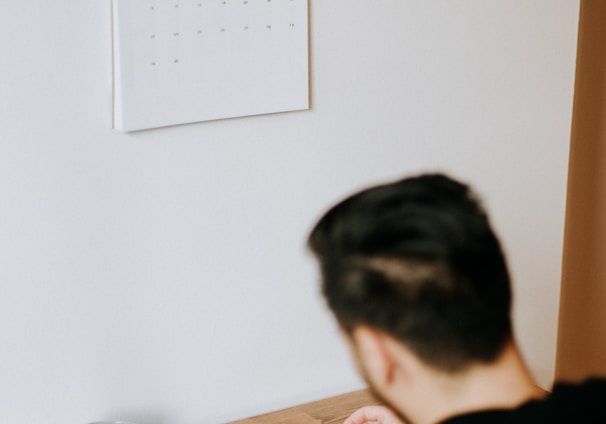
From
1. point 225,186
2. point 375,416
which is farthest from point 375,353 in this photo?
point 225,186

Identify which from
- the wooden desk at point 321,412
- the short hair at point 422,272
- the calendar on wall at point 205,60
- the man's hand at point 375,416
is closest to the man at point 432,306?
the short hair at point 422,272

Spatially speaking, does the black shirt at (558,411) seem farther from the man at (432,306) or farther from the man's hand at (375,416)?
the man's hand at (375,416)

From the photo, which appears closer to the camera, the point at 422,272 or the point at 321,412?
the point at 422,272

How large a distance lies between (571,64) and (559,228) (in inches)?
14.4

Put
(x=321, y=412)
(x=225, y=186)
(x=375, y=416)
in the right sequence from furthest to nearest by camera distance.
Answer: (x=321, y=412)
(x=225, y=186)
(x=375, y=416)

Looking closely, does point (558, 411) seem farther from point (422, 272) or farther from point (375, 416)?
point (375, 416)

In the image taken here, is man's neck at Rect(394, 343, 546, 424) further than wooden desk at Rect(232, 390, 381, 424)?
No

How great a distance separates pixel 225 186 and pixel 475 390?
81 cm

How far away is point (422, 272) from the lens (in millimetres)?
887

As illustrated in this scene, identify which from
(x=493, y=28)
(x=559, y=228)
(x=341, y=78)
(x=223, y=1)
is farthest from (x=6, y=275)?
(x=559, y=228)

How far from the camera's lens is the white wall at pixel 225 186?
1466 mm

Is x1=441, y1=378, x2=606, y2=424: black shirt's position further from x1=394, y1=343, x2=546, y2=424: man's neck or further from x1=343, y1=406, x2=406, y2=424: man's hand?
x1=343, y1=406, x2=406, y2=424: man's hand

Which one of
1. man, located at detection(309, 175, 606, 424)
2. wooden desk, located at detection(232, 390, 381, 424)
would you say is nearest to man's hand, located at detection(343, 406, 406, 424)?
wooden desk, located at detection(232, 390, 381, 424)

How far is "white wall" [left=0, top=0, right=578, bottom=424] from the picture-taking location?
147cm
